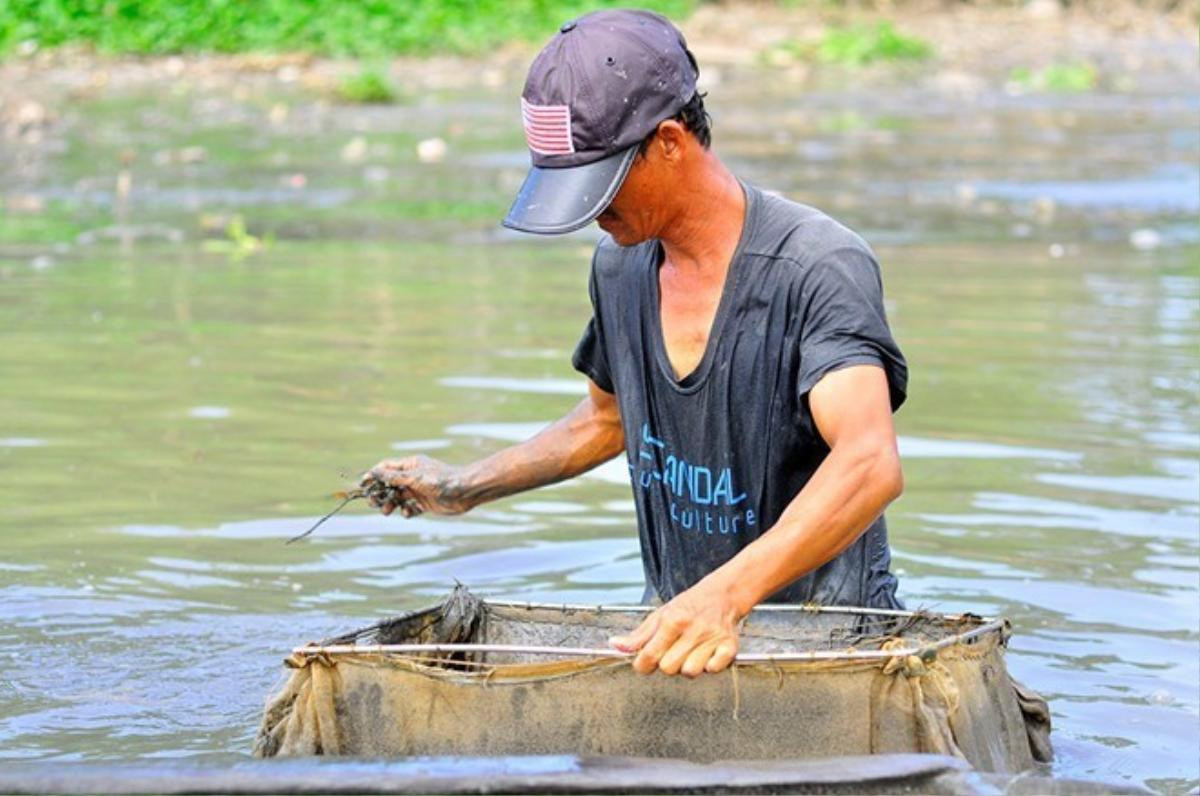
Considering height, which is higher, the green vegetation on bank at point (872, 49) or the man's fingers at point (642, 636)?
the green vegetation on bank at point (872, 49)

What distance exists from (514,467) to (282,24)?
1691cm

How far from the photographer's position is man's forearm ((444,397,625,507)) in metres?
4.68

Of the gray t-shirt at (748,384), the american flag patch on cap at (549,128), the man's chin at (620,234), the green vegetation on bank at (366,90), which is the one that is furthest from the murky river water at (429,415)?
the green vegetation on bank at (366,90)

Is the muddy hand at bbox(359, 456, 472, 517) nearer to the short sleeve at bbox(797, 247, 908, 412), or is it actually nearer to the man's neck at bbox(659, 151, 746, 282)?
the man's neck at bbox(659, 151, 746, 282)

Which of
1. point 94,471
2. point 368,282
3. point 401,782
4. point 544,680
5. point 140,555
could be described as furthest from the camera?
point 368,282

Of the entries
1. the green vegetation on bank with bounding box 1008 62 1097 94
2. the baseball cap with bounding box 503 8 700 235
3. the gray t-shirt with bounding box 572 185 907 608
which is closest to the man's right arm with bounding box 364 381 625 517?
the gray t-shirt with bounding box 572 185 907 608

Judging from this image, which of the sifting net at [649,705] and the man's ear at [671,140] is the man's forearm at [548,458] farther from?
the man's ear at [671,140]

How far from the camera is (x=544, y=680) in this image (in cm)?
388

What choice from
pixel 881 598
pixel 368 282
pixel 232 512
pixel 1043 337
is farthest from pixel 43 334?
pixel 881 598

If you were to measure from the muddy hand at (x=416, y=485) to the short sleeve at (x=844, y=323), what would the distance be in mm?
929

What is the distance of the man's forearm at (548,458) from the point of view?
468cm

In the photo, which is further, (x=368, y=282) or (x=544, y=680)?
(x=368, y=282)

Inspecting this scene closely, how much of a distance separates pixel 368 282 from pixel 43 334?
6.52 ft

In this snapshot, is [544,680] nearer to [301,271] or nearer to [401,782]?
[401,782]
